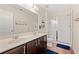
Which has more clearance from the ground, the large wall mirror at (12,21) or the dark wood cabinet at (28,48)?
the large wall mirror at (12,21)

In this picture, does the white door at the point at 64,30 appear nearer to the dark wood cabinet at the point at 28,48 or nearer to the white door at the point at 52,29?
the white door at the point at 52,29

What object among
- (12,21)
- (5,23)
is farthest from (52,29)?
A: (5,23)

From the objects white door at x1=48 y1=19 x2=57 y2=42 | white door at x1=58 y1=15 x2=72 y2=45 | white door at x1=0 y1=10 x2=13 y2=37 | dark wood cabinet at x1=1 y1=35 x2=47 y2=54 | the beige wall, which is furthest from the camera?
white door at x1=48 y1=19 x2=57 y2=42

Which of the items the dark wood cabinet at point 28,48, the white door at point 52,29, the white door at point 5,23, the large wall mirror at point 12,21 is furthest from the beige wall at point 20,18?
the white door at point 52,29

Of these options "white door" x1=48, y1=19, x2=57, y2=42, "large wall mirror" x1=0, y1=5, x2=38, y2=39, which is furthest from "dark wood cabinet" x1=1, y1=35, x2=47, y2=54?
"white door" x1=48, y1=19, x2=57, y2=42

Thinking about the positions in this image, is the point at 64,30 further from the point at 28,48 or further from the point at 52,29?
the point at 28,48

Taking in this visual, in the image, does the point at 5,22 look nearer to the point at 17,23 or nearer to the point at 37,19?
the point at 17,23

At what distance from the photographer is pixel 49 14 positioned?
4.59 m

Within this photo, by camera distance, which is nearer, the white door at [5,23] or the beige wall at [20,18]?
the white door at [5,23]

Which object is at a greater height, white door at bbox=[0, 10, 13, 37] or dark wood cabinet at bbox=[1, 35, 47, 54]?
white door at bbox=[0, 10, 13, 37]

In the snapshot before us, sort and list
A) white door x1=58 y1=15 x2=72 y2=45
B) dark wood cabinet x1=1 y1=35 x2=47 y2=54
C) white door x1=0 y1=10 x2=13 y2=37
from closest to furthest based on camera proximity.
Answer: dark wood cabinet x1=1 y1=35 x2=47 y2=54, white door x1=0 y1=10 x2=13 y2=37, white door x1=58 y1=15 x2=72 y2=45

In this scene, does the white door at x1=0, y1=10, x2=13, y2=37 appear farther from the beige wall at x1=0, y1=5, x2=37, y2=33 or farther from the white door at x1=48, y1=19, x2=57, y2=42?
the white door at x1=48, y1=19, x2=57, y2=42

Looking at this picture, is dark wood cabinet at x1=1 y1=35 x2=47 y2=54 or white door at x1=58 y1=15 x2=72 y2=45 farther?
white door at x1=58 y1=15 x2=72 y2=45
